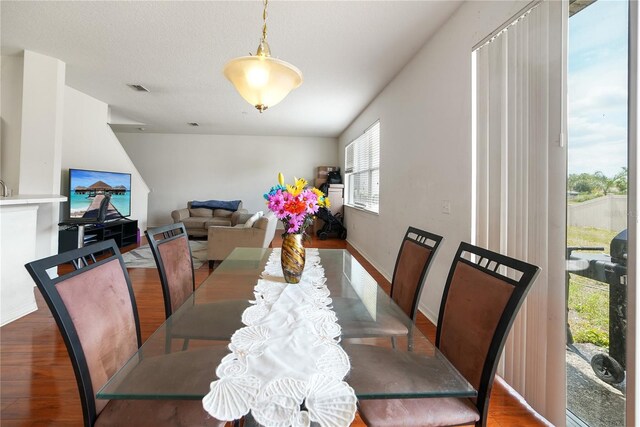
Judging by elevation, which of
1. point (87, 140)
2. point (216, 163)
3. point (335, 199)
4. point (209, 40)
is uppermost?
point (209, 40)

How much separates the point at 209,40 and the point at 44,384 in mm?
2888

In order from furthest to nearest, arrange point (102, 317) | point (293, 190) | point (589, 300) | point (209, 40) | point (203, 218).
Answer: point (203, 218), point (209, 40), point (293, 190), point (589, 300), point (102, 317)

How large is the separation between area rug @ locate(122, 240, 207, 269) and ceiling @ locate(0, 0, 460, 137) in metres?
2.50

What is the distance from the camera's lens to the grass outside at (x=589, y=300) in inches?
46.2

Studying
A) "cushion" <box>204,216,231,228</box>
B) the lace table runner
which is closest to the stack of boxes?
"cushion" <box>204,216,231,228</box>

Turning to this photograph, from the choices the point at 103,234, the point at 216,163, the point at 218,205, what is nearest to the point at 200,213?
the point at 218,205

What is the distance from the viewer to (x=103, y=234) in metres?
4.50

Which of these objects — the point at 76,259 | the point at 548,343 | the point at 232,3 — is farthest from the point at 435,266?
the point at 232,3

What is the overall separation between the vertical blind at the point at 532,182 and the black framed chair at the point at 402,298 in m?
0.52

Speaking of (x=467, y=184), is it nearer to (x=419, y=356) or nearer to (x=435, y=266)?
(x=435, y=266)

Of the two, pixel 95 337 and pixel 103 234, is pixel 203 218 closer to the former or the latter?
pixel 103 234

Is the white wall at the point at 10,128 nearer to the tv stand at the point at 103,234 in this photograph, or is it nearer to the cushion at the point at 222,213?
the tv stand at the point at 103,234

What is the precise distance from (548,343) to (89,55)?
15.2ft

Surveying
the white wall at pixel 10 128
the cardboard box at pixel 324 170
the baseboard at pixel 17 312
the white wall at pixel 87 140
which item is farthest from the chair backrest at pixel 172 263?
the cardboard box at pixel 324 170
